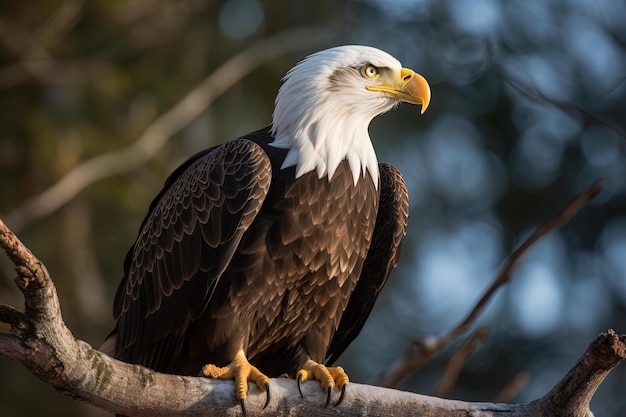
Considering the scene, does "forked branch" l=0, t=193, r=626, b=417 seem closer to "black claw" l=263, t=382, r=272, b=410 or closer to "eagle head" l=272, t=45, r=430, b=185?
"black claw" l=263, t=382, r=272, b=410

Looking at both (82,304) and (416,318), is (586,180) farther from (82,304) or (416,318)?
(82,304)

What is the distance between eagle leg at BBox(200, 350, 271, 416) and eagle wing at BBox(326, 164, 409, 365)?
3.22 ft

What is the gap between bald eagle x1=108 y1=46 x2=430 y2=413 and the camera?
4539mm

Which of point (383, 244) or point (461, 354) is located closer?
point (461, 354)

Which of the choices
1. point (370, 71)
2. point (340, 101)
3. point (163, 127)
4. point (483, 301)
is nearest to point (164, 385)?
point (483, 301)

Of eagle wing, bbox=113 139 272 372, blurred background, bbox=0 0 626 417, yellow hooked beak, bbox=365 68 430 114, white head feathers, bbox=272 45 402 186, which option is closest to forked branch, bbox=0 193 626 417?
eagle wing, bbox=113 139 272 372

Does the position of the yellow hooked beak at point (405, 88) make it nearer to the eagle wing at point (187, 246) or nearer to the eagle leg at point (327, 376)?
the eagle wing at point (187, 246)

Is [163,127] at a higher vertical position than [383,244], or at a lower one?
higher

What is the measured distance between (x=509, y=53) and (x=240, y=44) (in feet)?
20.9

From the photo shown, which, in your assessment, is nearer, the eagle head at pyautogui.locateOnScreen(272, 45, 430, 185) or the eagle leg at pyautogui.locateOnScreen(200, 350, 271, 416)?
the eagle leg at pyautogui.locateOnScreen(200, 350, 271, 416)

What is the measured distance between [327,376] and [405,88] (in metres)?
1.58

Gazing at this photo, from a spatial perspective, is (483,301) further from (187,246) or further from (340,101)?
(187,246)

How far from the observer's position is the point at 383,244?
509 cm

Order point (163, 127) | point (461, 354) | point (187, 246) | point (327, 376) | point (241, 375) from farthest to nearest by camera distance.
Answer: point (163, 127)
point (461, 354)
point (187, 246)
point (327, 376)
point (241, 375)
